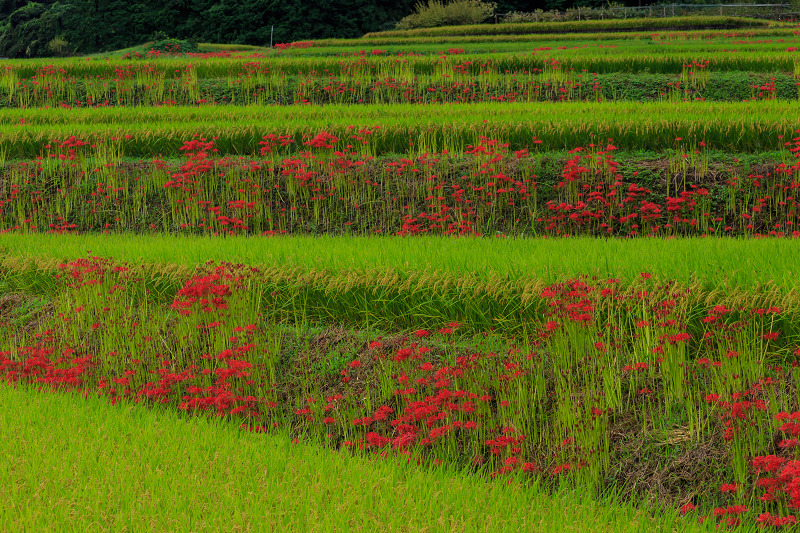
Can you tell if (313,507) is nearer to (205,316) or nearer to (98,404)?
(98,404)

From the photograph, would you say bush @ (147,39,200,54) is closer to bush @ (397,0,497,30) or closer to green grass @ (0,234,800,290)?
bush @ (397,0,497,30)

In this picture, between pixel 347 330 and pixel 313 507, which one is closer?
pixel 313 507

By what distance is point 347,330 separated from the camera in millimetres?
5781

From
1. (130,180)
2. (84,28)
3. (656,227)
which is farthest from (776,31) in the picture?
(84,28)

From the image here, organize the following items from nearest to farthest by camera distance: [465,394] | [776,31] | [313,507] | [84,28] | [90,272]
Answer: [313,507], [465,394], [90,272], [776,31], [84,28]

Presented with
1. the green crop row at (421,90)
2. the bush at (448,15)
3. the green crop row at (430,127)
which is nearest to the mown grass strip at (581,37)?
the green crop row at (421,90)

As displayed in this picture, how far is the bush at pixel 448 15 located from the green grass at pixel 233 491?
34561 millimetres

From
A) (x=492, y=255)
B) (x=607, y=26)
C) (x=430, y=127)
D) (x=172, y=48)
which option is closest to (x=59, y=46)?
(x=172, y=48)

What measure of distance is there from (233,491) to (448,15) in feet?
118

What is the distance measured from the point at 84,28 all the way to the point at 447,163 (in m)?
34.6

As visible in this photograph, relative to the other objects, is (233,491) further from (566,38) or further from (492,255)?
(566,38)

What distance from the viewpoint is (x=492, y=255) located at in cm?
603

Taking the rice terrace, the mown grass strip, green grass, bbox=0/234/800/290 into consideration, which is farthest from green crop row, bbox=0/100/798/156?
the mown grass strip

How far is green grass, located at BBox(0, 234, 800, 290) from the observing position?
210 inches
